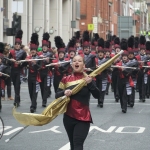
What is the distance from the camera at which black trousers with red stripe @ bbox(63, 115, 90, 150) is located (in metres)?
10.3

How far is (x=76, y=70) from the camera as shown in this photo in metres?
10.5

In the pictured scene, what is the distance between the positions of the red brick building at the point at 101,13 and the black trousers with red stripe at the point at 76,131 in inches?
2430

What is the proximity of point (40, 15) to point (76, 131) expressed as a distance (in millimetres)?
42772

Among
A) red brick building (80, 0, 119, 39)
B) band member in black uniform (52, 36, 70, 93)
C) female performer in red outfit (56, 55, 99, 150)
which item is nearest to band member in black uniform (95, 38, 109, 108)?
band member in black uniform (52, 36, 70, 93)

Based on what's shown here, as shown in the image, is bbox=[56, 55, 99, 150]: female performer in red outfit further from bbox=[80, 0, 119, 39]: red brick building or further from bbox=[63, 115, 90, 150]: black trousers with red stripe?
bbox=[80, 0, 119, 39]: red brick building

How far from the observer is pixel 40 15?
173 feet

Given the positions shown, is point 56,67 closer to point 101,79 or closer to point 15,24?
point 101,79

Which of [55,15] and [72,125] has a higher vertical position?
[55,15]

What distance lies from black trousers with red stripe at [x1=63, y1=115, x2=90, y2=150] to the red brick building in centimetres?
6172

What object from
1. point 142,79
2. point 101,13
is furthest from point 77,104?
point 101,13

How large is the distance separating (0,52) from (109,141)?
6.56 meters

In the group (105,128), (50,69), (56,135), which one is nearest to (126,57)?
(50,69)

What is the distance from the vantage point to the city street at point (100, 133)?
1381cm

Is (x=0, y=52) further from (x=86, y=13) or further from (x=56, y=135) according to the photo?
(x=86, y=13)
